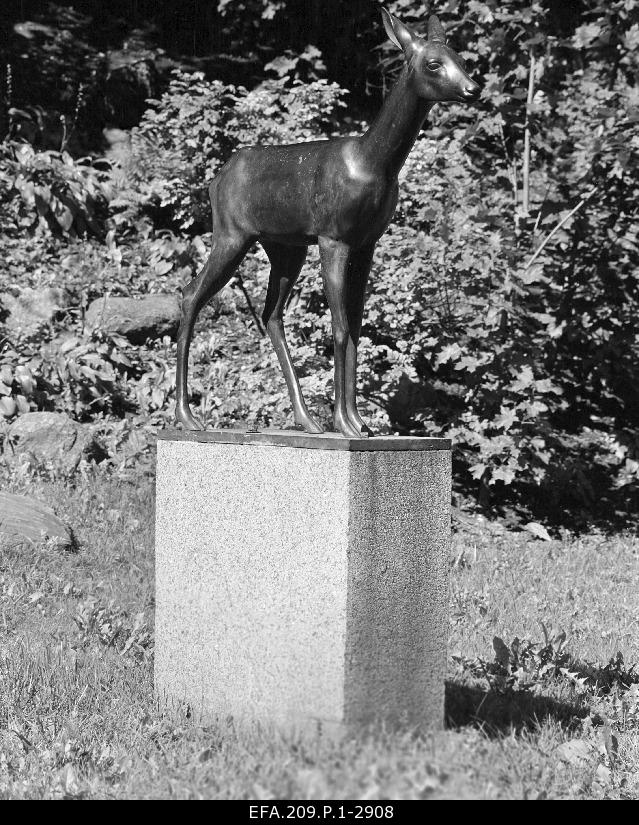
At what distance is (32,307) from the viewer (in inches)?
357

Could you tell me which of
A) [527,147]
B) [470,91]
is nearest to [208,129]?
[527,147]

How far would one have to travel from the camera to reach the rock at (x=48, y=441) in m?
7.35

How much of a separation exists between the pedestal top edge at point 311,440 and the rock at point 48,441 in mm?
3482

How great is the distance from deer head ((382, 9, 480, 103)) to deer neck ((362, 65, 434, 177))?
0.04 m

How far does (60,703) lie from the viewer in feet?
14.0

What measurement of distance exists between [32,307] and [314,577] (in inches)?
246

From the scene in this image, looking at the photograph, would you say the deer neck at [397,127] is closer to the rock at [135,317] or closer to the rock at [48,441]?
the rock at [48,441]

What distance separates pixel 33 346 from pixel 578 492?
4660mm

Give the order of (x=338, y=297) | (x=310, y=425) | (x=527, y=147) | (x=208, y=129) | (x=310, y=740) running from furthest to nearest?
(x=208, y=129)
(x=527, y=147)
(x=310, y=425)
(x=338, y=297)
(x=310, y=740)

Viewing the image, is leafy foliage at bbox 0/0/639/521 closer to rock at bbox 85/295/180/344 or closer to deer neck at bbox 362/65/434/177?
rock at bbox 85/295/180/344

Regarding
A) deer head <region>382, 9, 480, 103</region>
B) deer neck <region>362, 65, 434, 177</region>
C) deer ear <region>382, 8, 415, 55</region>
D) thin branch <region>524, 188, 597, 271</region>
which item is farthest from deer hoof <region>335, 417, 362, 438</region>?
thin branch <region>524, 188, 597, 271</region>

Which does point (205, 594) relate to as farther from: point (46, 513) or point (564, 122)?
point (564, 122)

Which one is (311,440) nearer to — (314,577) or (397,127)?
(314,577)

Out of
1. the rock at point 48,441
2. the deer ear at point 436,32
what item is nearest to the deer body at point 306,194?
the deer ear at point 436,32
